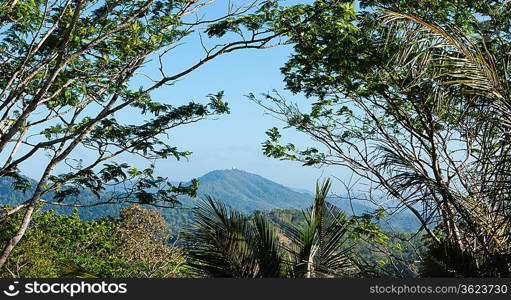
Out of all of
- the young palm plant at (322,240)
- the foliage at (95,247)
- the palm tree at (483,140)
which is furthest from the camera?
the foliage at (95,247)

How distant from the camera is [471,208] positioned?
10.9 ft

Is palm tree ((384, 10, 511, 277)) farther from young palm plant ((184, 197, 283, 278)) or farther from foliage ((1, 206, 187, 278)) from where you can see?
foliage ((1, 206, 187, 278))

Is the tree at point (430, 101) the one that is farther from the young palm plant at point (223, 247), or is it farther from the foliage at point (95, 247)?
the foliage at point (95, 247)

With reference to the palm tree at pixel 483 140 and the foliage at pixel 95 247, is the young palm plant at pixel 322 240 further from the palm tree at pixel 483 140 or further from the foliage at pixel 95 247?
the foliage at pixel 95 247

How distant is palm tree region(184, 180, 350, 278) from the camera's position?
13.1ft

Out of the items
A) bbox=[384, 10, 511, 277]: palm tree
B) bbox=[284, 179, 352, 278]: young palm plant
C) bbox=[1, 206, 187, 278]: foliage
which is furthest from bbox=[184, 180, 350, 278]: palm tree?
bbox=[1, 206, 187, 278]: foliage

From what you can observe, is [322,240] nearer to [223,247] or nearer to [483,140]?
[223,247]

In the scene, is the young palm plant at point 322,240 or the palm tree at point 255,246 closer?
the palm tree at point 255,246

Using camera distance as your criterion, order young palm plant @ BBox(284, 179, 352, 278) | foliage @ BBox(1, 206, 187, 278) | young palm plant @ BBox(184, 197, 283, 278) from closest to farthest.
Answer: young palm plant @ BBox(184, 197, 283, 278)
young palm plant @ BBox(284, 179, 352, 278)
foliage @ BBox(1, 206, 187, 278)

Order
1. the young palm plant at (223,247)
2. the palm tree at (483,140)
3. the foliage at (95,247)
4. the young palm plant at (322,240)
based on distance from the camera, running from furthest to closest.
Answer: the foliage at (95,247)
the young palm plant at (322,240)
the young palm plant at (223,247)
the palm tree at (483,140)

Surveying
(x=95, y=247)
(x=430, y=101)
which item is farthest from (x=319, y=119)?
(x=95, y=247)

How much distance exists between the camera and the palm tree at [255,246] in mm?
3998

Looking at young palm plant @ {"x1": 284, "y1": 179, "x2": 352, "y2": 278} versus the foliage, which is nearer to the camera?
young palm plant @ {"x1": 284, "y1": 179, "x2": 352, "y2": 278}

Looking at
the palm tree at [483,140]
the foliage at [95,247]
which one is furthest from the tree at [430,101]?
the foliage at [95,247]
